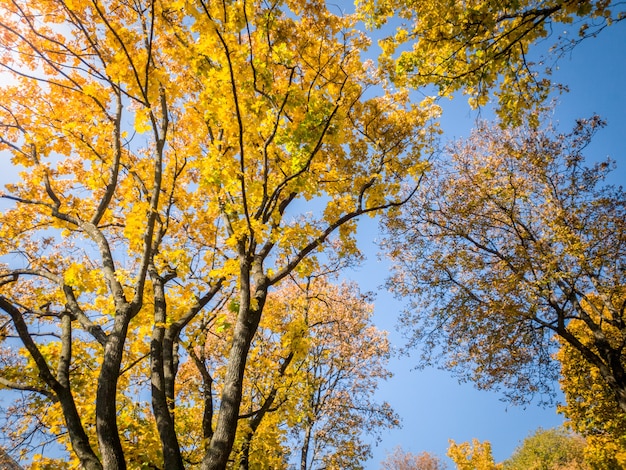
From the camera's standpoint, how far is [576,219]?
9.92 metres

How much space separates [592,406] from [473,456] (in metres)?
9.79

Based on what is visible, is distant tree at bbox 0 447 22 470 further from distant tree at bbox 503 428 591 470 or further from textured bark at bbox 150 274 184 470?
distant tree at bbox 503 428 591 470

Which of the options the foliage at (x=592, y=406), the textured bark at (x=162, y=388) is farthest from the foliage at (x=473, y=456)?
Answer: the textured bark at (x=162, y=388)

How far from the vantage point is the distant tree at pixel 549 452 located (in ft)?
114

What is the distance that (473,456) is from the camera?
2133cm

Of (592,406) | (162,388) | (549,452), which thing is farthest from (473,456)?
(549,452)

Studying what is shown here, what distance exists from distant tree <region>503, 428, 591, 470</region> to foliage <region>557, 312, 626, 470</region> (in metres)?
23.1

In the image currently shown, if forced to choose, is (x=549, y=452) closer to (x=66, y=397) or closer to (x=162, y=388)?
(x=162, y=388)

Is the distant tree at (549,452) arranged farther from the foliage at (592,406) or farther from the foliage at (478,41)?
the foliage at (478,41)

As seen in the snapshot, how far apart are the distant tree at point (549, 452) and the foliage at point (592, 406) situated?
2310 cm

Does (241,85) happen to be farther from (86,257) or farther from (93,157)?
(86,257)

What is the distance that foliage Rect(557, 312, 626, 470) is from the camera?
13035 millimetres

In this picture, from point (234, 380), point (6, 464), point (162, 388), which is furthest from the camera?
point (162, 388)

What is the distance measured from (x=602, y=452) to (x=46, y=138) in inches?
903
